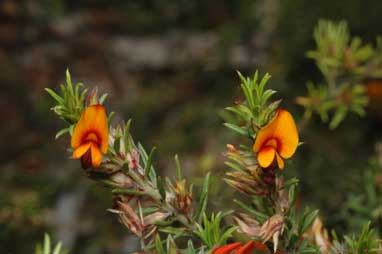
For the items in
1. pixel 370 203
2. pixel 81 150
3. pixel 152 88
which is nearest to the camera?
pixel 81 150

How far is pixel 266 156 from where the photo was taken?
0.71 meters

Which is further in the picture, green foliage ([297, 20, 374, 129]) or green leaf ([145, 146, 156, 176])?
green foliage ([297, 20, 374, 129])

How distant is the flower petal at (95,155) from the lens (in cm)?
70

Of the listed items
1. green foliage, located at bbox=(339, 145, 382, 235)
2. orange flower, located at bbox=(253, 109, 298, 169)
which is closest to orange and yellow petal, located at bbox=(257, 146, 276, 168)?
orange flower, located at bbox=(253, 109, 298, 169)

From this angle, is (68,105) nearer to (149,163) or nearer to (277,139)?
(149,163)

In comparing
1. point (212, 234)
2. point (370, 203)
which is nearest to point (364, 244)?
point (212, 234)

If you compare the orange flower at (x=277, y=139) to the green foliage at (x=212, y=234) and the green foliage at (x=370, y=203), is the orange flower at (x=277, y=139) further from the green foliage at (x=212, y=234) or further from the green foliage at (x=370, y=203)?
the green foliage at (x=370, y=203)

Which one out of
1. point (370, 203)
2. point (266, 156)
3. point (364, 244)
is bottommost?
point (370, 203)

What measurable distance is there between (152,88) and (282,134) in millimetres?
1764

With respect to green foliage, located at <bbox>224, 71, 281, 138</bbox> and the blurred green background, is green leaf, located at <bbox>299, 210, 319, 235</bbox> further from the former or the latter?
the blurred green background

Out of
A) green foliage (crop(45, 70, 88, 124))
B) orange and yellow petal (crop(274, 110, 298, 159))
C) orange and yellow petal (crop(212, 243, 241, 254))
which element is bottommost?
orange and yellow petal (crop(212, 243, 241, 254))

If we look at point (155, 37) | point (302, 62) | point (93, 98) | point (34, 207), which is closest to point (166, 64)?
point (155, 37)

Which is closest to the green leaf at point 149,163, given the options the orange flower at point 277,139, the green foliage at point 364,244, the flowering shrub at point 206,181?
the flowering shrub at point 206,181

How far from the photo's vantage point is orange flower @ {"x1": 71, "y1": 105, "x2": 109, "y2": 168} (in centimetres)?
70
